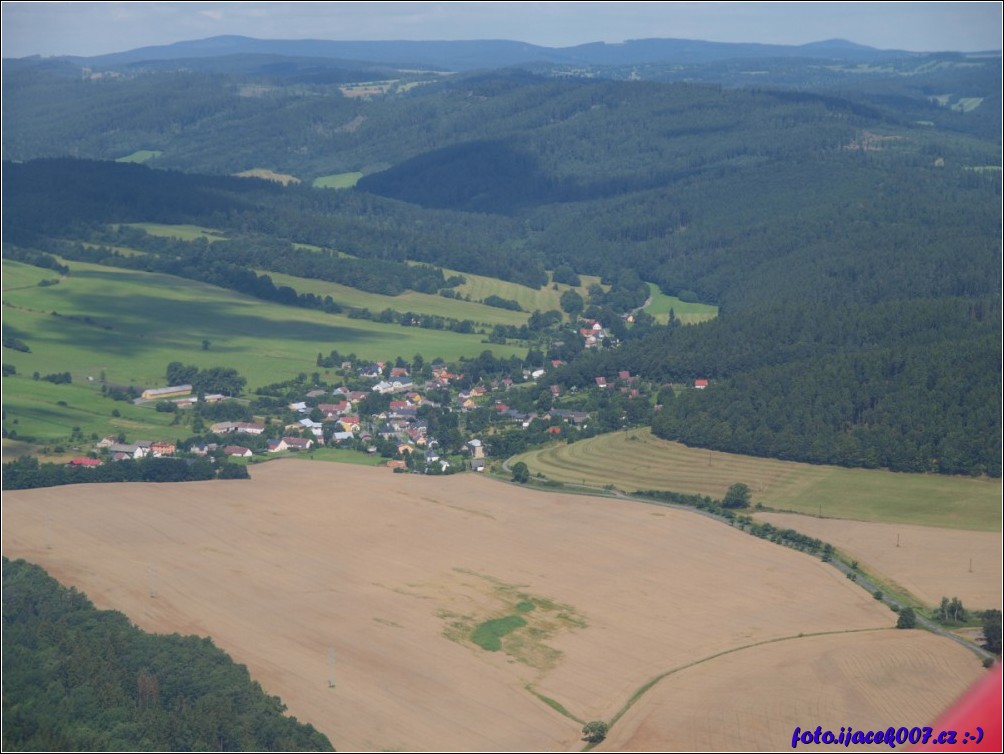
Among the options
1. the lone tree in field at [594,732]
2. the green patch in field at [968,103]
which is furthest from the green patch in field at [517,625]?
the green patch in field at [968,103]

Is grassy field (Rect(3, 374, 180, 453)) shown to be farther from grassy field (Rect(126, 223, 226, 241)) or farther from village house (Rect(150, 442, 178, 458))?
grassy field (Rect(126, 223, 226, 241))

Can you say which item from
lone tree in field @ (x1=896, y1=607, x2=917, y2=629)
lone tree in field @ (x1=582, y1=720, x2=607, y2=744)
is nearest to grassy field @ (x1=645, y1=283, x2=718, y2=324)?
lone tree in field @ (x1=896, y1=607, x2=917, y2=629)

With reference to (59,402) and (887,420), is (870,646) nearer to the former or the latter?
(887,420)

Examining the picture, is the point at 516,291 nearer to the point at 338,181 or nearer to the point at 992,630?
the point at 338,181

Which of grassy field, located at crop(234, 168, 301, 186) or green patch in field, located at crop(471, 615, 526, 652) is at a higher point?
green patch in field, located at crop(471, 615, 526, 652)

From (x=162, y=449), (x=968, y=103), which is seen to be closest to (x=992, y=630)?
(x=162, y=449)

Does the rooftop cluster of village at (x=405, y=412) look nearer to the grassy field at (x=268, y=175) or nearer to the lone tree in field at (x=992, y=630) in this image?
the lone tree in field at (x=992, y=630)
